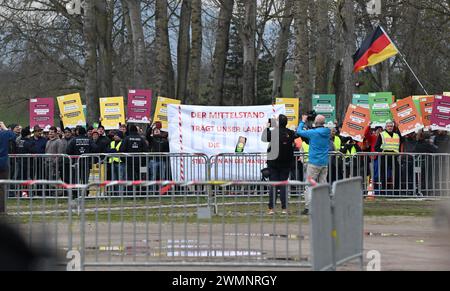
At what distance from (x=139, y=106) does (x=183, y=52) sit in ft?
58.4

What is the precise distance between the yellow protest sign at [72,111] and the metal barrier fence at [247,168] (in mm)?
3943

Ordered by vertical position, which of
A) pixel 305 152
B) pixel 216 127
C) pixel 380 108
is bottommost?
pixel 305 152

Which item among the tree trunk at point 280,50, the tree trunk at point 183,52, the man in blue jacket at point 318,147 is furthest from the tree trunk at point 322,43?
the man in blue jacket at point 318,147

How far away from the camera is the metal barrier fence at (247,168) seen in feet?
73.8

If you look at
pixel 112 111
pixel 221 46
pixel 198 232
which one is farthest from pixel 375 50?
pixel 198 232

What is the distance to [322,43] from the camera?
41.1 metres

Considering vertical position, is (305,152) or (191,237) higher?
(305,152)

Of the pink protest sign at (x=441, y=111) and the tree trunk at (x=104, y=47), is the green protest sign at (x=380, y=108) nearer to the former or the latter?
the pink protest sign at (x=441, y=111)

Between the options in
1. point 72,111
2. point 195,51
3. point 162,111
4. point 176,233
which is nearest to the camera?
point 176,233

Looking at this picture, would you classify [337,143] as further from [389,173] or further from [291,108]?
[291,108]

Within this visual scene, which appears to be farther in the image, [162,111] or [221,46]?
[221,46]

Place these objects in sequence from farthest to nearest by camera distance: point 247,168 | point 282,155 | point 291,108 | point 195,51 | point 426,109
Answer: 1. point 195,51
2. point 291,108
3. point 426,109
4. point 247,168
5. point 282,155

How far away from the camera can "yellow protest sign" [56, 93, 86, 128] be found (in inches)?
1063
